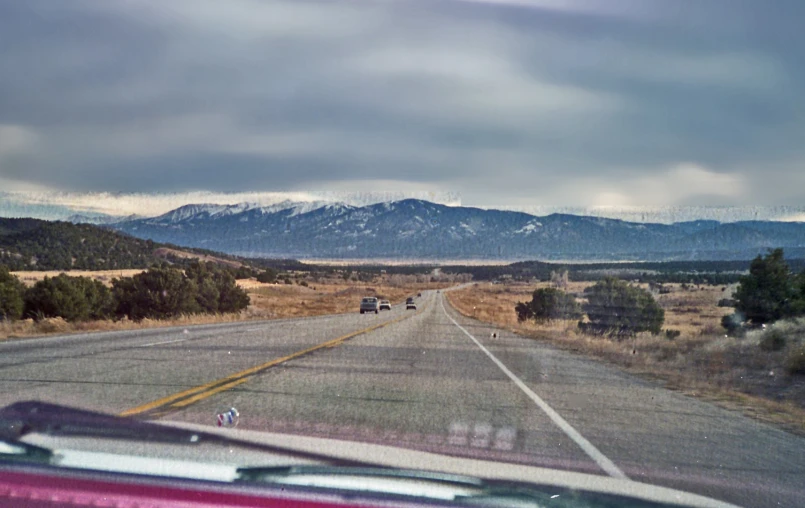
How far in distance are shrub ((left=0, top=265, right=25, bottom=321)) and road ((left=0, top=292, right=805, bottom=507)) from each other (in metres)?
12.6

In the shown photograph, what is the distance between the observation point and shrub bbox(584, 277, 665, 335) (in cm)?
3525

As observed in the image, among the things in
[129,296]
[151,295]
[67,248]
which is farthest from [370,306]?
[67,248]

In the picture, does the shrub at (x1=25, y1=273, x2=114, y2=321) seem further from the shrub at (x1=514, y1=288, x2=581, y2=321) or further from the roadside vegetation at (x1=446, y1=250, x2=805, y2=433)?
the shrub at (x1=514, y1=288, x2=581, y2=321)

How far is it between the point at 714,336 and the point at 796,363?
33.7 feet

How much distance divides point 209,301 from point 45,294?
11.8m

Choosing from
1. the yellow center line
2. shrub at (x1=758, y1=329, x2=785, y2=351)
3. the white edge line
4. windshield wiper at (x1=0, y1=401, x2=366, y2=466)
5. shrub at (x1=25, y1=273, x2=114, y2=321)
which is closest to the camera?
windshield wiper at (x1=0, y1=401, x2=366, y2=466)

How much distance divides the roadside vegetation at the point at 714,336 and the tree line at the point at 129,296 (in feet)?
58.1

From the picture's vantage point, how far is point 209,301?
4322 cm

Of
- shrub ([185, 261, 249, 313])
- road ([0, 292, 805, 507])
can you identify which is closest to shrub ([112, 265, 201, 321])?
shrub ([185, 261, 249, 313])

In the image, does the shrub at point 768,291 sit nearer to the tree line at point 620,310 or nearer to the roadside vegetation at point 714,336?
the roadside vegetation at point 714,336

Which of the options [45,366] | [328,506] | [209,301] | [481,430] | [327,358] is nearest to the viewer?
[328,506]

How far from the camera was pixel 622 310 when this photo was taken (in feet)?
120

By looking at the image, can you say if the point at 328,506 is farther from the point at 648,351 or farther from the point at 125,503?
the point at 648,351

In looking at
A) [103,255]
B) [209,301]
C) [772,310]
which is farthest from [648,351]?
[103,255]
